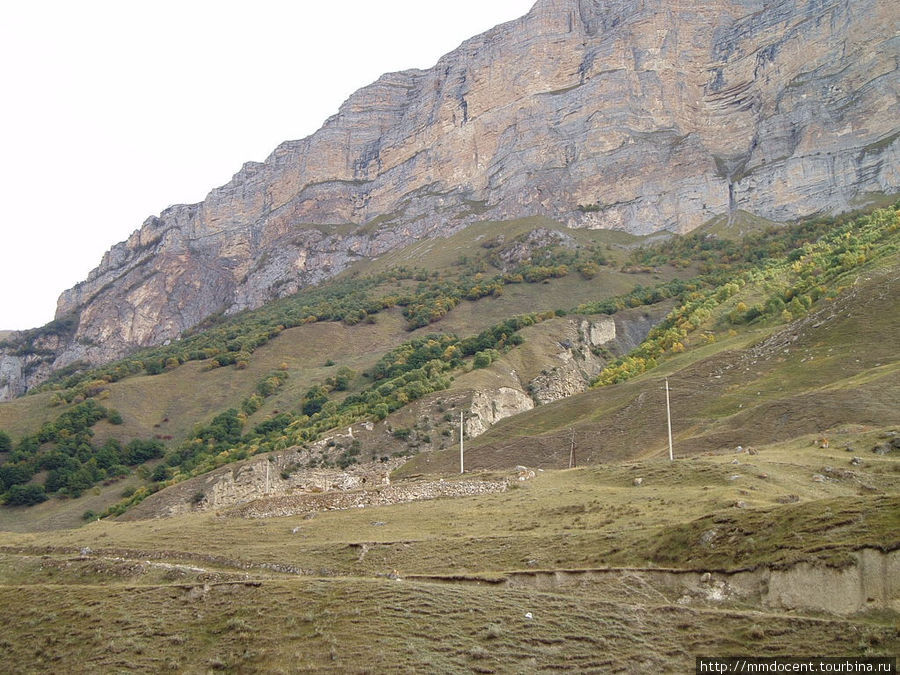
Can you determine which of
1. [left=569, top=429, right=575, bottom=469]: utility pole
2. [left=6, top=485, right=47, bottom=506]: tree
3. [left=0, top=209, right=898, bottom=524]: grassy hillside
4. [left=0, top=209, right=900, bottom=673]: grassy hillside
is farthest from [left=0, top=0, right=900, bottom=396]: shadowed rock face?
[left=6, top=485, right=47, bottom=506]: tree

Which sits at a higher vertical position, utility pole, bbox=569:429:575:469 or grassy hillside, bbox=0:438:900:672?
utility pole, bbox=569:429:575:469

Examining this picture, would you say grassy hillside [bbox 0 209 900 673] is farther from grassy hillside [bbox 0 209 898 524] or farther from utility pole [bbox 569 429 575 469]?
utility pole [bbox 569 429 575 469]

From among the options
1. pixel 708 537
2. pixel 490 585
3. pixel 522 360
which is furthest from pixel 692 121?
pixel 490 585

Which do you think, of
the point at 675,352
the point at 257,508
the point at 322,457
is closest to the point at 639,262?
the point at 675,352

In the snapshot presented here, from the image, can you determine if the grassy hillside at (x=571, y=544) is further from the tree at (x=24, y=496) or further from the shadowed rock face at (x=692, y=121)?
the shadowed rock face at (x=692, y=121)

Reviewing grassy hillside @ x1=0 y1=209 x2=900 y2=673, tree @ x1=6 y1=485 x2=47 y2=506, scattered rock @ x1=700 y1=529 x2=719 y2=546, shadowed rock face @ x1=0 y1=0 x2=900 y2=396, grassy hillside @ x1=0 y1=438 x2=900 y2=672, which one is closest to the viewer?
grassy hillside @ x1=0 y1=438 x2=900 y2=672

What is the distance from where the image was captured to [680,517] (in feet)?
87.7

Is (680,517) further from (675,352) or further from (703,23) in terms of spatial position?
(703,23)

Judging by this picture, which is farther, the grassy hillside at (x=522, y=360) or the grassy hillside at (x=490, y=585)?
the grassy hillside at (x=522, y=360)

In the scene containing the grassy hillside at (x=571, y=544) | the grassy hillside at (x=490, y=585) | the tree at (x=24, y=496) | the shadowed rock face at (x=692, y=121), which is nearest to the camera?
the grassy hillside at (x=490, y=585)

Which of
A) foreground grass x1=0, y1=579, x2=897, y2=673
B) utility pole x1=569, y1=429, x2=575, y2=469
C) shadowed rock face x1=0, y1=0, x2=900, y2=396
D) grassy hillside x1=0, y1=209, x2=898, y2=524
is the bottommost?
foreground grass x1=0, y1=579, x2=897, y2=673

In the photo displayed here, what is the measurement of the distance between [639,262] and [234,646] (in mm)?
126640

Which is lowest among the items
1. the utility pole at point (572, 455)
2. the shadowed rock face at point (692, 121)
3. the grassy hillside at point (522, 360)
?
the utility pole at point (572, 455)

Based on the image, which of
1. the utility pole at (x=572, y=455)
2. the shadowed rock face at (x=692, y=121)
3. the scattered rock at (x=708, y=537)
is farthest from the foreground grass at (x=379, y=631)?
the shadowed rock face at (x=692, y=121)
